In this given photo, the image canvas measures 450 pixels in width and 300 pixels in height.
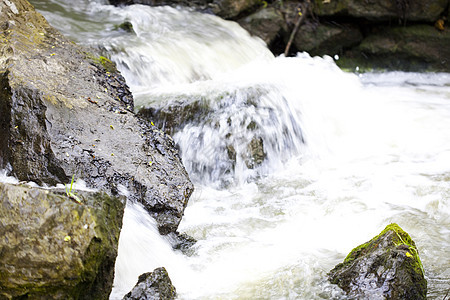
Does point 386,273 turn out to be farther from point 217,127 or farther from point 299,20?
point 299,20

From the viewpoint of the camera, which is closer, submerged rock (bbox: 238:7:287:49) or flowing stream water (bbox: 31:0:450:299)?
flowing stream water (bbox: 31:0:450:299)

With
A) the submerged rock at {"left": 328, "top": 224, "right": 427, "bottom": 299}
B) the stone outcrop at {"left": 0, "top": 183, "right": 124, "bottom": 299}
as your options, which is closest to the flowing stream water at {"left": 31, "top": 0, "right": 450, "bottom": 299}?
the submerged rock at {"left": 328, "top": 224, "right": 427, "bottom": 299}

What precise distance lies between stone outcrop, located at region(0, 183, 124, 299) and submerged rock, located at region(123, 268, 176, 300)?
37 cm

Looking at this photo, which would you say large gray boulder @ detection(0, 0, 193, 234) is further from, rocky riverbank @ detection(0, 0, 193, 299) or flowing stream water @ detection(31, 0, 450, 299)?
flowing stream water @ detection(31, 0, 450, 299)

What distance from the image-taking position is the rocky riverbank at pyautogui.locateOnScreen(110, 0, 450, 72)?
28.1 feet

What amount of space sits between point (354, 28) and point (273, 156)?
4.80m

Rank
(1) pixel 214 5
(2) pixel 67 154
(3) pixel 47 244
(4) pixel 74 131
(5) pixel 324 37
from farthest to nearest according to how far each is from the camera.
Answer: (5) pixel 324 37 → (1) pixel 214 5 → (4) pixel 74 131 → (2) pixel 67 154 → (3) pixel 47 244

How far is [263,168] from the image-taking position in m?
5.23

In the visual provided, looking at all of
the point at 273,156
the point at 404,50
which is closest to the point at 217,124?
the point at 273,156

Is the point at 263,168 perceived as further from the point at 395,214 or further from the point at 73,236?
the point at 73,236

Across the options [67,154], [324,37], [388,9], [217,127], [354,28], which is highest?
[388,9]

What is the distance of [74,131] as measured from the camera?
3479 mm

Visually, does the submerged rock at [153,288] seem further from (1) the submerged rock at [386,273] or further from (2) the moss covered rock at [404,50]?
(2) the moss covered rock at [404,50]

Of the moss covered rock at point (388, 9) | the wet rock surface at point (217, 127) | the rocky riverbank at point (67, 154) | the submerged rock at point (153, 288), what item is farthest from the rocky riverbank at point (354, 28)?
the submerged rock at point (153, 288)
